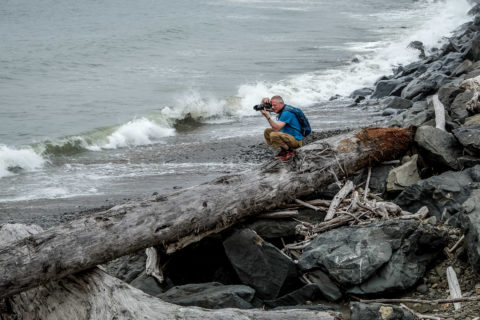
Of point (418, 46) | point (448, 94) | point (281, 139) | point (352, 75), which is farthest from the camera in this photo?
point (418, 46)

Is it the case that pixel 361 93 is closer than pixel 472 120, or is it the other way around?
pixel 472 120

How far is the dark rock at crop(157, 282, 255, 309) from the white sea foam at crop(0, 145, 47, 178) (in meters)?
10.2

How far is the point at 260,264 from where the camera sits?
809cm

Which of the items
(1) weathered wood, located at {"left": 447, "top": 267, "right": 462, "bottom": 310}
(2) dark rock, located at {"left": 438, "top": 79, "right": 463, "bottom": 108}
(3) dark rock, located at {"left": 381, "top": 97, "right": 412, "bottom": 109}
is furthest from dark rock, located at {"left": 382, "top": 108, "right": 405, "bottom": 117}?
(1) weathered wood, located at {"left": 447, "top": 267, "right": 462, "bottom": 310}

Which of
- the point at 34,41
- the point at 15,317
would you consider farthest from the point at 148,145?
the point at 34,41

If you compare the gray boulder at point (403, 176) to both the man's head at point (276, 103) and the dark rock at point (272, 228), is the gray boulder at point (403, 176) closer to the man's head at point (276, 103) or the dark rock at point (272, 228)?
the dark rock at point (272, 228)

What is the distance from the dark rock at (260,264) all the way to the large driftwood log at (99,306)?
102cm

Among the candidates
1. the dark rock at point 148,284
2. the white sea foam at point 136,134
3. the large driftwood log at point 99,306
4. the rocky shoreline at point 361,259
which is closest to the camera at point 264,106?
the rocky shoreline at point 361,259

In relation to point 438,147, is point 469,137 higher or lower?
higher

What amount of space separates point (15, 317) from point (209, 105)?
16.7m

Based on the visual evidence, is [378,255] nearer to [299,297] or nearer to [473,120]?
[299,297]

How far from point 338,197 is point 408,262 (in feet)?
6.14

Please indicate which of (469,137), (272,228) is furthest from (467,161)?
(272,228)

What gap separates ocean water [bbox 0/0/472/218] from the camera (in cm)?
1631
